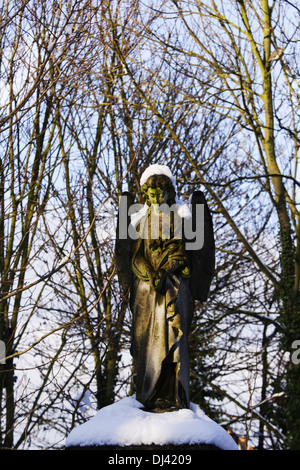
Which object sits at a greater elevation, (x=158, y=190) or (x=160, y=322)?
(x=158, y=190)

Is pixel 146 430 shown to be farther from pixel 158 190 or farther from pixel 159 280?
pixel 158 190

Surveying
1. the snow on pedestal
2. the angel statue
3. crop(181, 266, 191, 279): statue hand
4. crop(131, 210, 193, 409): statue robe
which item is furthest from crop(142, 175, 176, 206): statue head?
the snow on pedestal

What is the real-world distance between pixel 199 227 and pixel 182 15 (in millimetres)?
8609

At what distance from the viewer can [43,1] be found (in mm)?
7336

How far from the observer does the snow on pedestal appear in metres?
4.36

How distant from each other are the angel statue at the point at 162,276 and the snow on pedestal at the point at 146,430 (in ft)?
0.79

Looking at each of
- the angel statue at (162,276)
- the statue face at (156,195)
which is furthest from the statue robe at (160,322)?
the statue face at (156,195)

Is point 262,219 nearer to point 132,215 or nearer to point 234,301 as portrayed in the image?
point 234,301

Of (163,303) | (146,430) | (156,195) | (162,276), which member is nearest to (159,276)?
(162,276)

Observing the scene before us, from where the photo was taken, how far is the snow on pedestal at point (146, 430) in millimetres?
4363

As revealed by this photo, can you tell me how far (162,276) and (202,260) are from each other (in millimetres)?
417

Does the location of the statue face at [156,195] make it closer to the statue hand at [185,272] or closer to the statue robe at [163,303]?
the statue robe at [163,303]

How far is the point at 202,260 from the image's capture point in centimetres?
532

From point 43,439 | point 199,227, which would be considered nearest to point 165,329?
point 199,227
